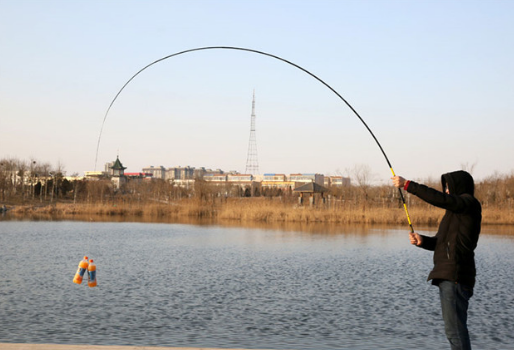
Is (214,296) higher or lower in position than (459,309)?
lower

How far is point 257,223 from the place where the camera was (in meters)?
38.0

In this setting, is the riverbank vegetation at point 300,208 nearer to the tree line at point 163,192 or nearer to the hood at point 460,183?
the tree line at point 163,192

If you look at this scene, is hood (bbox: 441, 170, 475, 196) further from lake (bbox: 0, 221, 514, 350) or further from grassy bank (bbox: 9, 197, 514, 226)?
grassy bank (bbox: 9, 197, 514, 226)

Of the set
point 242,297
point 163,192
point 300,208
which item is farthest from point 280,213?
point 163,192

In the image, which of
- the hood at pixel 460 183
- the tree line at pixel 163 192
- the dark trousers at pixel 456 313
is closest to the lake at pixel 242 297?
the dark trousers at pixel 456 313

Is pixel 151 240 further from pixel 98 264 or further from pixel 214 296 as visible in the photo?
pixel 214 296

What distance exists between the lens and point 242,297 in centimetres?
1234

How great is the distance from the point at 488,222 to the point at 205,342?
109ft

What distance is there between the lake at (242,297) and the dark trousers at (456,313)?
3505 millimetres

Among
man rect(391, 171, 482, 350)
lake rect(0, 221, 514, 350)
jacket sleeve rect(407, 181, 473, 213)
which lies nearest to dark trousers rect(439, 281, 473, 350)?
man rect(391, 171, 482, 350)

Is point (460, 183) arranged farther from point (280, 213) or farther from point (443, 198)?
point (280, 213)


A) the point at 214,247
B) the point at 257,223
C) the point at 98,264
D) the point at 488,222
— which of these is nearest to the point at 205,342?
the point at 98,264

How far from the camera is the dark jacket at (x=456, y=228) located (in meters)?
5.04

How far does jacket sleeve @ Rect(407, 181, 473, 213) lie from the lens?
4945 millimetres
